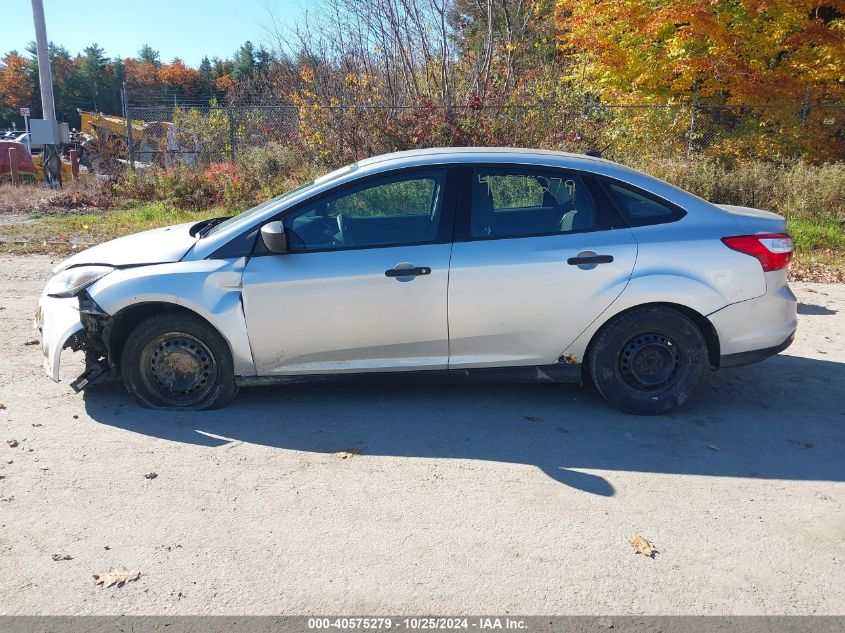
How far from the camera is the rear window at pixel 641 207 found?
15.4ft

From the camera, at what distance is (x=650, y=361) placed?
4.73 meters

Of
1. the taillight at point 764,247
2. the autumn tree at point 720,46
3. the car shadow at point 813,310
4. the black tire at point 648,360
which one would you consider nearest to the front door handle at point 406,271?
the black tire at point 648,360

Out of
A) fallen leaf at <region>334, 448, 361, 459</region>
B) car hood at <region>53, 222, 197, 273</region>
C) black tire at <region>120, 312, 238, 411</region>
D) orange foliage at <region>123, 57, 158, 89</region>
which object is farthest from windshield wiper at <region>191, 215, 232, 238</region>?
orange foliage at <region>123, 57, 158, 89</region>

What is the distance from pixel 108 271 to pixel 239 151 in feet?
40.7

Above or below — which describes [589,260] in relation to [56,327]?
above

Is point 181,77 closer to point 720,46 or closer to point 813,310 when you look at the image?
point 720,46

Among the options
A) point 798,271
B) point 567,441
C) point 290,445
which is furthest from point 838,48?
point 290,445

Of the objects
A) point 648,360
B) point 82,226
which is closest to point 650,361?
point 648,360

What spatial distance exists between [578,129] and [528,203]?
33.5 ft

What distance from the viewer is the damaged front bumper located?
459 centimetres

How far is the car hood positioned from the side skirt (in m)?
0.96

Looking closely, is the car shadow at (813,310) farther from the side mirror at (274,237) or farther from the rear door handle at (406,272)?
the side mirror at (274,237)

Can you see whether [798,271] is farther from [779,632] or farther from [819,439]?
[779,632]

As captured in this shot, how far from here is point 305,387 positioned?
17.2ft
